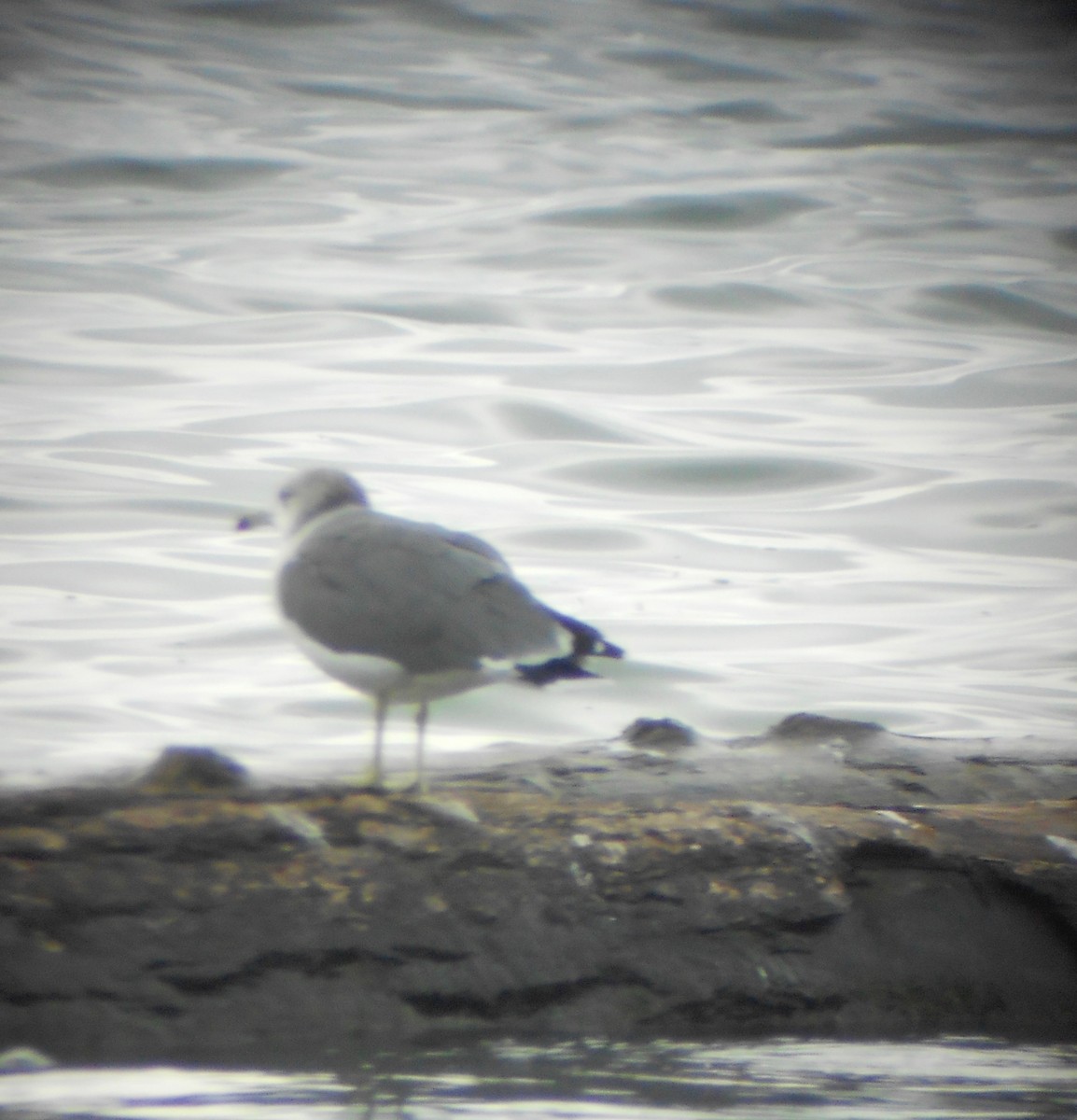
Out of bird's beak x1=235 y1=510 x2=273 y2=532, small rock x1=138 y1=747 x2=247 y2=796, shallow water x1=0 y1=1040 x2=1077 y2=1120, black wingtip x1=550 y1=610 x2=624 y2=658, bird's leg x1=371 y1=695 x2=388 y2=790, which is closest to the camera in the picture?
shallow water x1=0 y1=1040 x2=1077 y2=1120

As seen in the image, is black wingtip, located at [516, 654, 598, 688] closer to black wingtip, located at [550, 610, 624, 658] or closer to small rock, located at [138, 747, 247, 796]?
black wingtip, located at [550, 610, 624, 658]

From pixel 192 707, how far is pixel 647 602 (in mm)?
3874

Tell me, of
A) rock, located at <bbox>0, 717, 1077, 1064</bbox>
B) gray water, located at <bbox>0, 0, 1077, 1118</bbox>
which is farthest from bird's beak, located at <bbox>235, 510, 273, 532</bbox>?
rock, located at <bbox>0, 717, 1077, 1064</bbox>

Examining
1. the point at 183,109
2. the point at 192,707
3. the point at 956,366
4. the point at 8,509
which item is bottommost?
the point at 192,707

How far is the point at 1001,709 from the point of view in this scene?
9492 millimetres

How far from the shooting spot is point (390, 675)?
5.14 metres

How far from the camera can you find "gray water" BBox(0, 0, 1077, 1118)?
962 centimetres

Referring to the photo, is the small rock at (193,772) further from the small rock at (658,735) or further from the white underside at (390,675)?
the small rock at (658,735)

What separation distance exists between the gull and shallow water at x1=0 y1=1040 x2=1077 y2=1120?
5.10 ft

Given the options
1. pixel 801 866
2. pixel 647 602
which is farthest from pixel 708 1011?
pixel 647 602

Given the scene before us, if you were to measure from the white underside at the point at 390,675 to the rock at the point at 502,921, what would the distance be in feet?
2.17

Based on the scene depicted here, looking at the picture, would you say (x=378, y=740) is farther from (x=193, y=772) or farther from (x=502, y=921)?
(x=502, y=921)

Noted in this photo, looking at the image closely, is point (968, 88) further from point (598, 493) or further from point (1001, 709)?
point (1001, 709)

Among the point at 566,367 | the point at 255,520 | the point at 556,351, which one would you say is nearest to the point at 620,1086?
the point at 255,520
